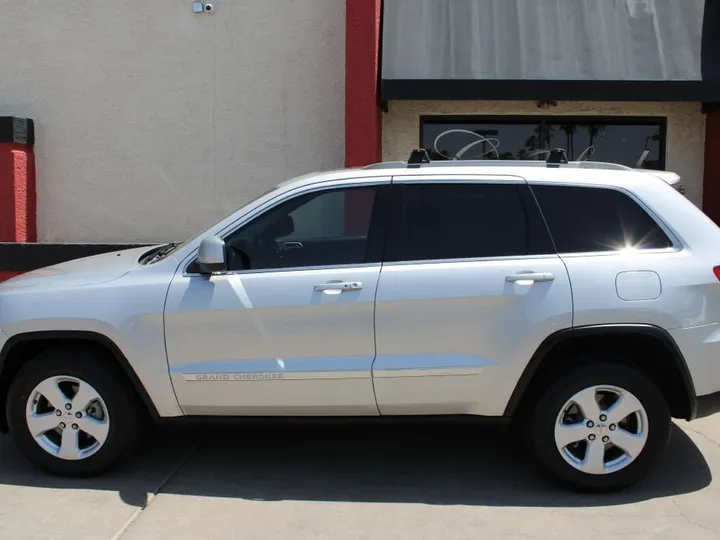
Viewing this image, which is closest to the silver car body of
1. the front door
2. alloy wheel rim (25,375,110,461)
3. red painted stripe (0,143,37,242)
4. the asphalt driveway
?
the front door

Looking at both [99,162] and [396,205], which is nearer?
[396,205]

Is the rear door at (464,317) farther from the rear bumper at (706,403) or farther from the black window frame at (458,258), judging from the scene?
the rear bumper at (706,403)

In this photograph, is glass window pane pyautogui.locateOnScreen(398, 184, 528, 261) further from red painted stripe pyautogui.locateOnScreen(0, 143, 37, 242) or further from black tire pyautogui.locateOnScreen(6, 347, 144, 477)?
red painted stripe pyautogui.locateOnScreen(0, 143, 37, 242)

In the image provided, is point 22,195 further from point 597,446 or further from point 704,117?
point 704,117

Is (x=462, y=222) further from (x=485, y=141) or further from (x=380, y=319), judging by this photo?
(x=485, y=141)

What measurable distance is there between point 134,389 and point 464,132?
6.54 m

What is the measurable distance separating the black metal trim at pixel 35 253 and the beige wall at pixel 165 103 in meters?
0.93

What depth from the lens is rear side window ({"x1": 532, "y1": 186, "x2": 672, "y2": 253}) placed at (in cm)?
421

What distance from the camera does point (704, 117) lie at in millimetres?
9641

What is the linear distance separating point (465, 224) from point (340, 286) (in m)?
0.82

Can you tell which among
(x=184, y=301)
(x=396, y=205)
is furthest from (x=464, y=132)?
(x=184, y=301)

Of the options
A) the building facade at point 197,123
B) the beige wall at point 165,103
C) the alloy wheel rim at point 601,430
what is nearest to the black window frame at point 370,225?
the alloy wheel rim at point 601,430

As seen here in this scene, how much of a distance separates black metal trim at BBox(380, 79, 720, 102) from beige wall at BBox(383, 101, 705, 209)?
1.19m

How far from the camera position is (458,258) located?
421 cm
